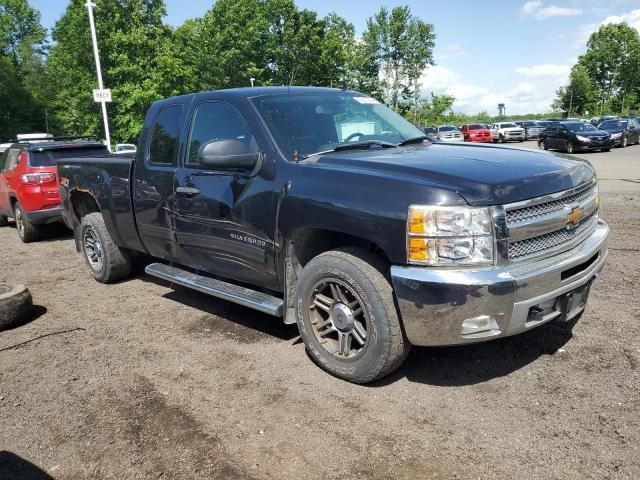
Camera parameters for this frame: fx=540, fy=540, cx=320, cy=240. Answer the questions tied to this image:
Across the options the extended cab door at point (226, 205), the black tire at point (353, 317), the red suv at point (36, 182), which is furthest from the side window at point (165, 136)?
the red suv at point (36, 182)

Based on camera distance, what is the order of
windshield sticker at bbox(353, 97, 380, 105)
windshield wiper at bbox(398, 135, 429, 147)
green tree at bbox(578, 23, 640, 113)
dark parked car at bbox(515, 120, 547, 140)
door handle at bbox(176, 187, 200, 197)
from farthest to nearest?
green tree at bbox(578, 23, 640, 113), dark parked car at bbox(515, 120, 547, 140), windshield sticker at bbox(353, 97, 380, 105), door handle at bbox(176, 187, 200, 197), windshield wiper at bbox(398, 135, 429, 147)

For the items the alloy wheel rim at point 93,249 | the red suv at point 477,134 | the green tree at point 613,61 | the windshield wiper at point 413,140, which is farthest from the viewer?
the green tree at point 613,61

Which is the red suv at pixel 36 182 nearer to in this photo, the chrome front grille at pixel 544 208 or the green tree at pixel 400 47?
the chrome front grille at pixel 544 208

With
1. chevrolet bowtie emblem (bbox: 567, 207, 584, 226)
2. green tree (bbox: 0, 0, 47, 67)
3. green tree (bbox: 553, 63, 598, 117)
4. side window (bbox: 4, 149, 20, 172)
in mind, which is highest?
green tree (bbox: 0, 0, 47, 67)

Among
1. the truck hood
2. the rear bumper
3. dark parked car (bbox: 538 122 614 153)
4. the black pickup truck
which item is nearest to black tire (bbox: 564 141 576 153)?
dark parked car (bbox: 538 122 614 153)

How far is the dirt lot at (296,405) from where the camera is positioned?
2818 mm

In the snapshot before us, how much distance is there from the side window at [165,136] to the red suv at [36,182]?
16.6 ft

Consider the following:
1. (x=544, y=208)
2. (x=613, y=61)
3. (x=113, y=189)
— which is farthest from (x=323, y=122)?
(x=613, y=61)

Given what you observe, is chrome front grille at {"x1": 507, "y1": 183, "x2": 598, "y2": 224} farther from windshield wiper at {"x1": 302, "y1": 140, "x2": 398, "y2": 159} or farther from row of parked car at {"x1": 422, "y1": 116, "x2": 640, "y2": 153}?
row of parked car at {"x1": 422, "y1": 116, "x2": 640, "y2": 153}

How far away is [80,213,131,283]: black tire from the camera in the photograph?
6.23 metres

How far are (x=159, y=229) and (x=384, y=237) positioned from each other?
8.86 ft

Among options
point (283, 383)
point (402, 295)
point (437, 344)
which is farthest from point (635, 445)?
point (283, 383)

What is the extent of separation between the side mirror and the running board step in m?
1.02

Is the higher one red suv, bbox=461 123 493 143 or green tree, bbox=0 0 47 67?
green tree, bbox=0 0 47 67
